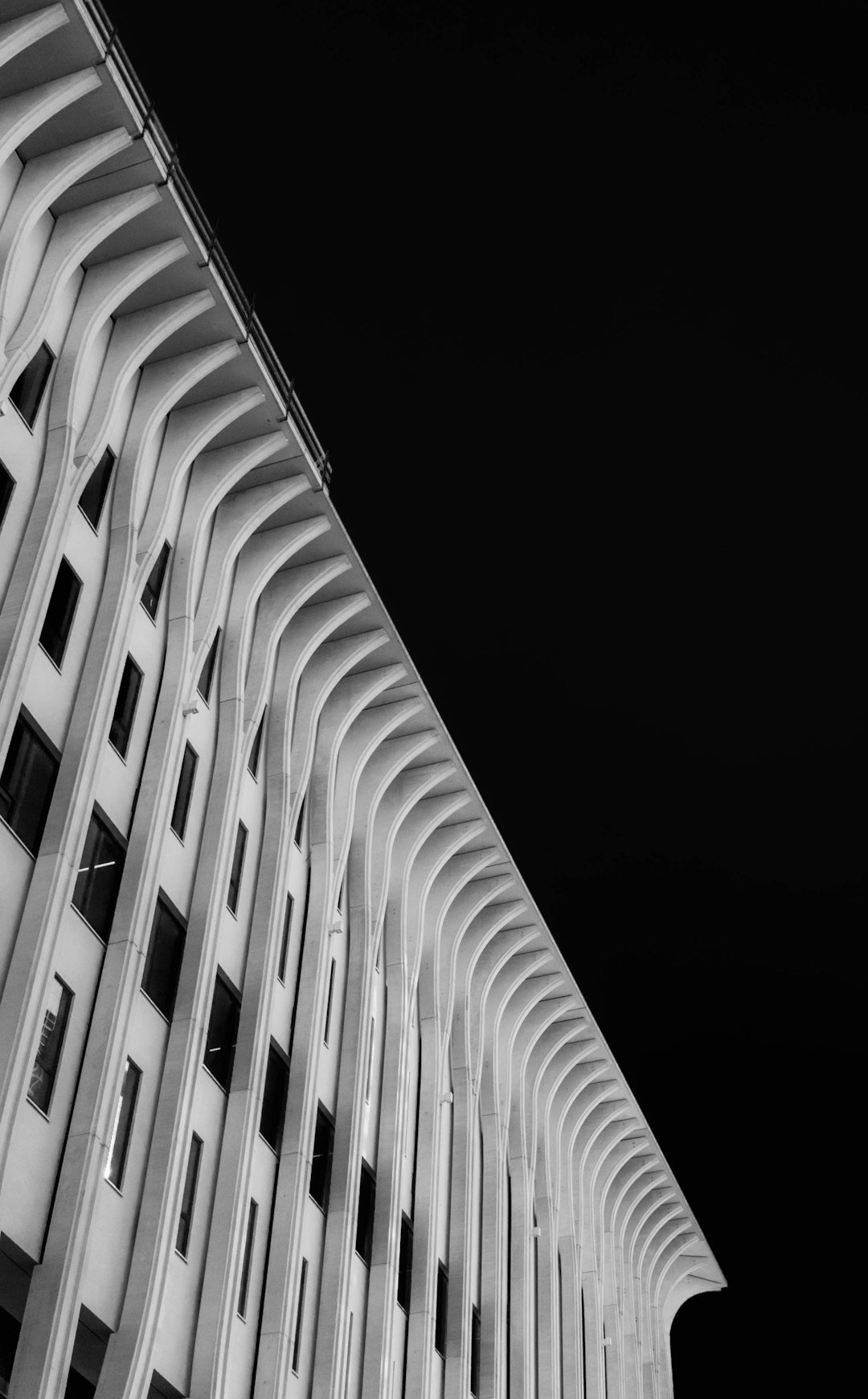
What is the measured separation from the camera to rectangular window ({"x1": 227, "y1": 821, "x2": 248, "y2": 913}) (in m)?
26.2

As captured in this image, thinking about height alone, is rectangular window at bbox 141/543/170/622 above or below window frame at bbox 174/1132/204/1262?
above

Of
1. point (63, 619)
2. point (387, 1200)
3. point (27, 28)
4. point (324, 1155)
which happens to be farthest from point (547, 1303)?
point (27, 28)

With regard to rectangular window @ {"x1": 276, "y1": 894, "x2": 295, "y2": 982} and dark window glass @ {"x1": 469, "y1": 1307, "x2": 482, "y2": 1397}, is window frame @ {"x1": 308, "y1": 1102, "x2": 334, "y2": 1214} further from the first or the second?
dark window glass @ {"x1": 469, "y1": 1307, "x2": 482, "y2": 1397}

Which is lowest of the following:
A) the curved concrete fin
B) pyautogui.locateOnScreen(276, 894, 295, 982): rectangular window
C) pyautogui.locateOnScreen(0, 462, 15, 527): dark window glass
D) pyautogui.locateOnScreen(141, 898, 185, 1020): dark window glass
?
pyautogui.locateOnScreen(141, 898, 185, 1020): dark window glass

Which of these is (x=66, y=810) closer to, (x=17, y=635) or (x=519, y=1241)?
(x=17, y=635)

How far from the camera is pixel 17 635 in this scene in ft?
65.2

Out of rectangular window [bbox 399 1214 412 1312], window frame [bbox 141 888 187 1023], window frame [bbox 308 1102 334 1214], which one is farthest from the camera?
rectangular window [bbox 399 1214 412 1312]

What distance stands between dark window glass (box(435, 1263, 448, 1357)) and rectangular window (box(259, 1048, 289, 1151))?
825 centimetres

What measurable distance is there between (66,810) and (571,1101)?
27.8 metres

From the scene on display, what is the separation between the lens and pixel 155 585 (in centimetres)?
2544

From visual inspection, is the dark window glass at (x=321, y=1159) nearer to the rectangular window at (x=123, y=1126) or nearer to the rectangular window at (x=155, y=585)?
the rectangular window at (x=123, y=1126)

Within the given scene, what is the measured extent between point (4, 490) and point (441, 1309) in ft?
69.3

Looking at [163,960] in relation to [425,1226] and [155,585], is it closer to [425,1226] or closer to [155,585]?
[155,585]

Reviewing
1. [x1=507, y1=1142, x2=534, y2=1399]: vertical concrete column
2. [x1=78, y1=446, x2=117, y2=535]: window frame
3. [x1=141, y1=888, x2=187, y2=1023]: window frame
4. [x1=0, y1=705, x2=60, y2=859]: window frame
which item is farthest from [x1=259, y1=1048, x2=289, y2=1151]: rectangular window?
[x1=507, y1=1142, x2=534, y2=1399]: vertical concrete column
